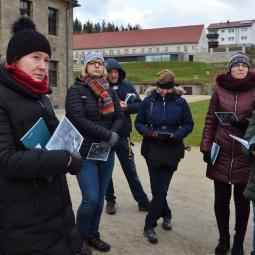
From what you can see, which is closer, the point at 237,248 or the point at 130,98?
the point at 237,248

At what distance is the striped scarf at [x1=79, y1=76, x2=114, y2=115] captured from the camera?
4184 mm

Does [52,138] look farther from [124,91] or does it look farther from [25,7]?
[25,7]

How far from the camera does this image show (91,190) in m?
4.11

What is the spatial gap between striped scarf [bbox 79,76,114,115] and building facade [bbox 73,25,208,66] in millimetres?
90528

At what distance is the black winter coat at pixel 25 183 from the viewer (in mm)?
2486

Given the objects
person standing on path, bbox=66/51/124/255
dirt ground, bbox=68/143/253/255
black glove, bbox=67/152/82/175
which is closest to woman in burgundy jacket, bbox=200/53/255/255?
dirt ground, bbox=68/143/253/255

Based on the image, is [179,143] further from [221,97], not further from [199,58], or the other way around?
[199,58]

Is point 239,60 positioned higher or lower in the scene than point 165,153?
higher

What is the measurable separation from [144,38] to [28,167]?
10071 centimetres

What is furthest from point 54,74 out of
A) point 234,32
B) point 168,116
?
point 234,32

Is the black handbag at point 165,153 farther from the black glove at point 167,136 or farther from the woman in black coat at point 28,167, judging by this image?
the woman in black coat at point 28,167

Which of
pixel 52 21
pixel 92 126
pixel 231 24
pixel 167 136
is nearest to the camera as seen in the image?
pixel 92 126

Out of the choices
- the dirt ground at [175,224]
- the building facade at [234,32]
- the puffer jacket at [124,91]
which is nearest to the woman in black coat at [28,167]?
the dirt ground at [175,224]

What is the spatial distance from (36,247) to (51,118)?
828 millimetres
